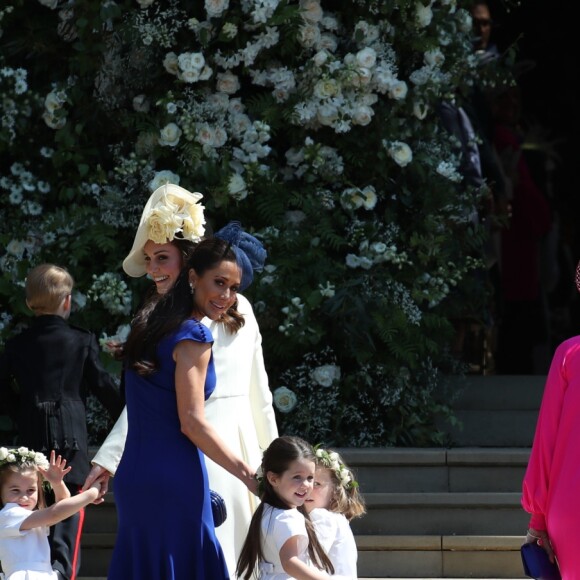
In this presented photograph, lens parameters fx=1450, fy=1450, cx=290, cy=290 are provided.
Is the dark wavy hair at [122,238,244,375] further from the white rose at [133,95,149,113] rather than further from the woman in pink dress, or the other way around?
the white rose at [133,95,149,113]

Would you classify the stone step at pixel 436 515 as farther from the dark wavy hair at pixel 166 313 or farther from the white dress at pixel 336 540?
the dark wavy hair at pixel 166 313

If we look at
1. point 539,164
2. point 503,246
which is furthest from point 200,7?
point 539,164

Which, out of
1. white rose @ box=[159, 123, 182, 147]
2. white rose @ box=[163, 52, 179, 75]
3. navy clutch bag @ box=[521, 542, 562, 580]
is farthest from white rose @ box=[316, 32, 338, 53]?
navy clutch bag @ box=[521, 542, 562, 580]

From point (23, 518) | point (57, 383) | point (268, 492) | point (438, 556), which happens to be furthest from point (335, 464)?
point (438, 556)

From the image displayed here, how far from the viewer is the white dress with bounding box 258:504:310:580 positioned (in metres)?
4.36

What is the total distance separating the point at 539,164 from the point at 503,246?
6.44 feet

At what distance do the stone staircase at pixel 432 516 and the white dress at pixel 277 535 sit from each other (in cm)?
227

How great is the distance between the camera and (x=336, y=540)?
4848mm

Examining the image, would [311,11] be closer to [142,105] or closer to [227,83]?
[227,83]

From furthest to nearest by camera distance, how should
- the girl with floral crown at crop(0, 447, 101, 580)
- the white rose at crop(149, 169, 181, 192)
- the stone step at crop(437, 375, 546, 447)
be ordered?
the stone step at crop(437, 375, 546, 447)
the white rose at crop(149, 169, 181, 192)
the girl with floral crown at crop(0, 447, 101, 580)

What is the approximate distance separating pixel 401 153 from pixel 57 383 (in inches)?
96.4

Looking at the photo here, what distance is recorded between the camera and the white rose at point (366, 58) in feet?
24.7

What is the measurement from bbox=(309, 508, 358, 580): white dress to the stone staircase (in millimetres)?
1793

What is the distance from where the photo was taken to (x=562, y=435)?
420cm
